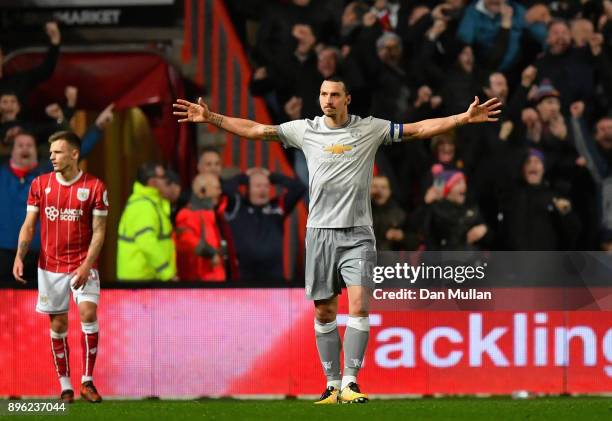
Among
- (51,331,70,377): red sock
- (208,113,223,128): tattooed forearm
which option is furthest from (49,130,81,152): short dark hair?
(51,331,70,377): red sock

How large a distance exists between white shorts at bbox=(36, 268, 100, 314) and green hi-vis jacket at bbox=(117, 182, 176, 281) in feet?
6.42

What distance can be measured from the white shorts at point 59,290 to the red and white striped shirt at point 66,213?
56mm

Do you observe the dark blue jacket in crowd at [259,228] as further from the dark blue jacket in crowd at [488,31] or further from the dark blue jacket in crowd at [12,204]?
the dark blue jacket in crowd at [488,31]

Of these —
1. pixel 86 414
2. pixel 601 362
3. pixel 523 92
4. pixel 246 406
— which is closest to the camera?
pixel 86 414

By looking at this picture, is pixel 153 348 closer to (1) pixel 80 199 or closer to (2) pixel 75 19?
(1) pixel 80 199

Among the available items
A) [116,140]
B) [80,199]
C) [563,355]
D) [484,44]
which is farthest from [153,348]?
[484,44]

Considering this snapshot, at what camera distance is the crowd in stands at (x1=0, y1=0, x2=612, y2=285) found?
12320 mm

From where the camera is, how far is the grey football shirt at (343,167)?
841 cm

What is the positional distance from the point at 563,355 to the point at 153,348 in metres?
3.15

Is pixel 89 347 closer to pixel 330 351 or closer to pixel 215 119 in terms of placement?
pixel 330 351

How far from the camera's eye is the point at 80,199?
930cm

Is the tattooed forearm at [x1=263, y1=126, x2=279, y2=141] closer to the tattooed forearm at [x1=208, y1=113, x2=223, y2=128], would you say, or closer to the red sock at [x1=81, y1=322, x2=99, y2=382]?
the tattooed forearm at [x1=208, y1=113, x2=223, y2=128]

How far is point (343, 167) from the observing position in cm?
841

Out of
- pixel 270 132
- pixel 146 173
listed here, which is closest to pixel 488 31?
pixel 146 173
